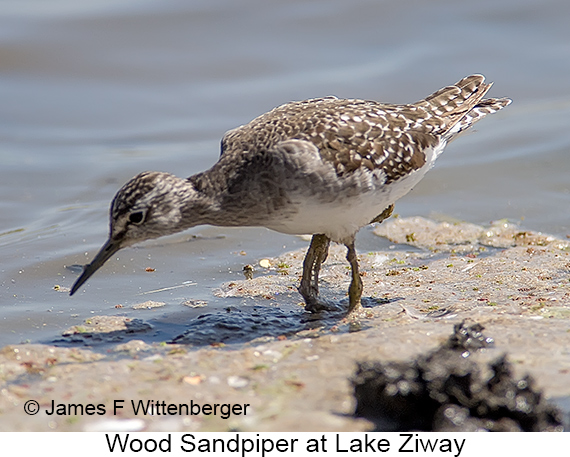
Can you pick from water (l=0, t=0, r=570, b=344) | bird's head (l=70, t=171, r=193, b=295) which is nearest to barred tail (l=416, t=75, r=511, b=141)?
water (l=0, t=0, r=570, b=344)

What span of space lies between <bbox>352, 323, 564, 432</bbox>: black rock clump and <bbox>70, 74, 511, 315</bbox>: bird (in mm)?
2160

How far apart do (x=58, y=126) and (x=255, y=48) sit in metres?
4.22

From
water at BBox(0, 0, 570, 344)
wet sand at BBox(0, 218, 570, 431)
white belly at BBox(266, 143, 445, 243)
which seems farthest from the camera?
water at BBox(0, 0, 570, 344)

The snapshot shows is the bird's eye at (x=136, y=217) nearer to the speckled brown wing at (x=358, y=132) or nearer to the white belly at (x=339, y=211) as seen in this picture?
the speckled brown wing at (x=358, y=132)

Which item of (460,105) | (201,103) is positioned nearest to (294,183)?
(460,105)

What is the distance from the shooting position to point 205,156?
11.9 meters

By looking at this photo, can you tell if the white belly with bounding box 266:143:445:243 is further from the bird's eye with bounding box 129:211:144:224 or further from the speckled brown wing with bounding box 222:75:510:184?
the bird's eye with bounding box 129:211:144:224

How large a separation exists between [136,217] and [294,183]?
1344 millimetres

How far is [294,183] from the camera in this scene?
6477 millimetres

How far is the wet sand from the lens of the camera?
476 cm

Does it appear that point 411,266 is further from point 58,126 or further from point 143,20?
point 143,20

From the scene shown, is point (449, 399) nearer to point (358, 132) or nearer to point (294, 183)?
point (294, 183)

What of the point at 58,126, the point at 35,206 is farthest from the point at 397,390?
the point at 58,126

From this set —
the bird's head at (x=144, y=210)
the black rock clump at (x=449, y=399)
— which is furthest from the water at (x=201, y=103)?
the black rock clump at (x=449, y=399)
